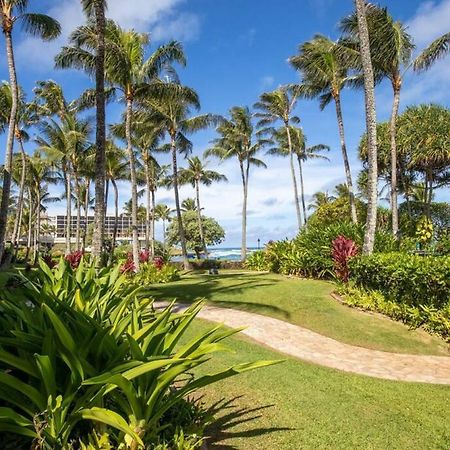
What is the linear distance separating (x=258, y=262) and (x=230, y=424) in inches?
859

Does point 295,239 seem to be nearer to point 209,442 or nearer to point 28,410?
point 209,442

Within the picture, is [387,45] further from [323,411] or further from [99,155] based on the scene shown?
[323,411]

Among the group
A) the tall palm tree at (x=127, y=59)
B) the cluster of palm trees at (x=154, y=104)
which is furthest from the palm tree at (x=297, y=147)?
the tall palm tree at (x=127, y=59)

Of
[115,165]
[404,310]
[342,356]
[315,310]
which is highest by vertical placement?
[115,165]

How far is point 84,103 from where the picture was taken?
68.4ft

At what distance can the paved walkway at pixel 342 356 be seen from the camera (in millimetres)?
7293

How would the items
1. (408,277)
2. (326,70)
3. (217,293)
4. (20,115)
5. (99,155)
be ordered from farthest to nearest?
1. (20,115)
2. (326,70)
3. (217,293)
4. (99,155)
5. (408,277)

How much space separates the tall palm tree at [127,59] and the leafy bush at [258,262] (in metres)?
8.36

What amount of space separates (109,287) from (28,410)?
2.24m

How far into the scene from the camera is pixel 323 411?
520cm

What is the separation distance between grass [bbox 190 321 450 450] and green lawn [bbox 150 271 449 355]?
2.60m

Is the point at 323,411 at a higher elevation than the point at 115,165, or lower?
lower

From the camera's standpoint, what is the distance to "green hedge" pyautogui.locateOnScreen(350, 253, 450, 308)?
30.0 ft

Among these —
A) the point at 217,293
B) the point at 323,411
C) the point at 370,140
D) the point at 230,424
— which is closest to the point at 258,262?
the point at 217,293
